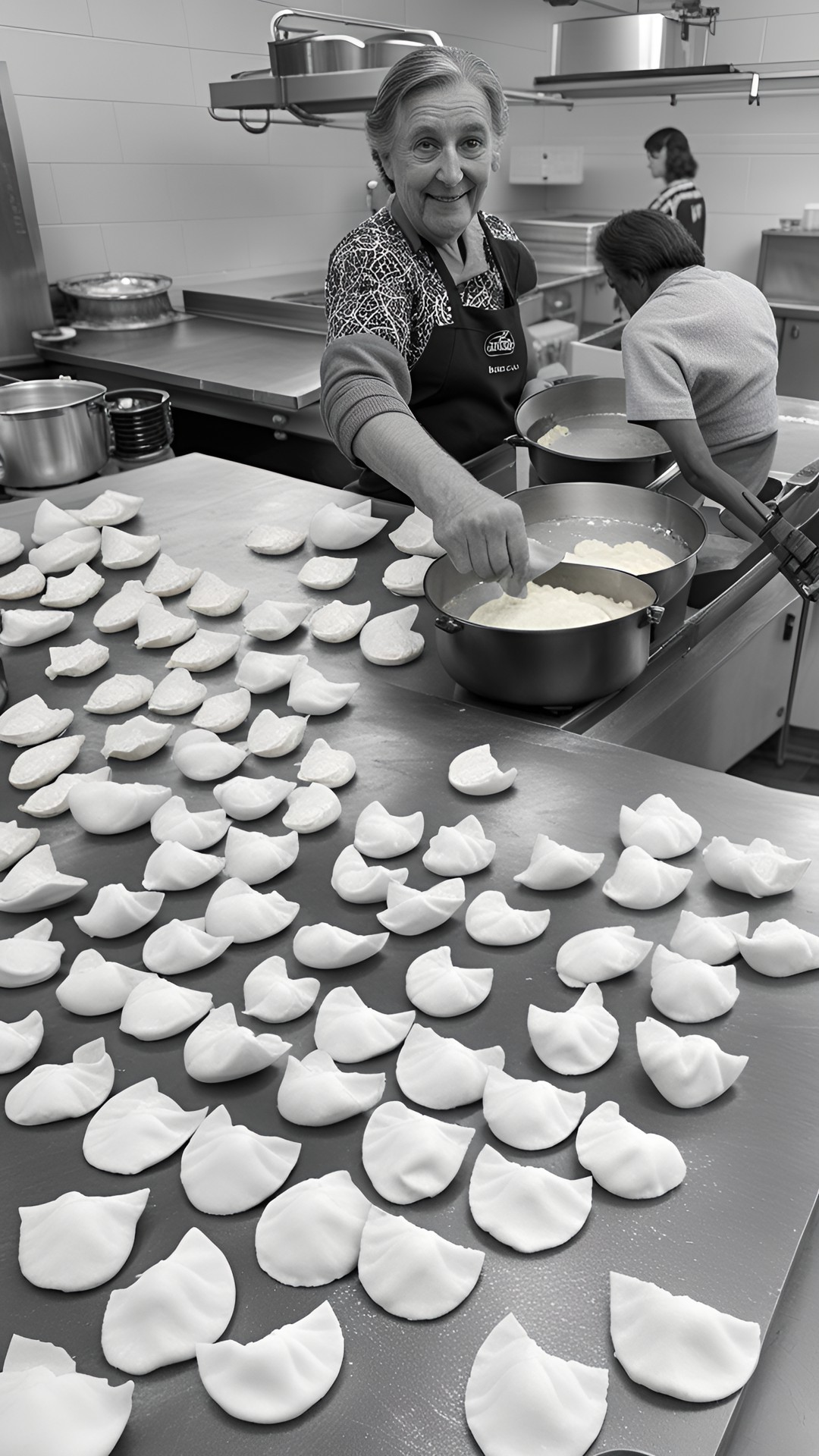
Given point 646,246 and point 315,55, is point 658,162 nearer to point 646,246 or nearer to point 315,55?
point 315,55

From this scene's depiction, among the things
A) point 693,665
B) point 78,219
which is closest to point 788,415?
point 693,665

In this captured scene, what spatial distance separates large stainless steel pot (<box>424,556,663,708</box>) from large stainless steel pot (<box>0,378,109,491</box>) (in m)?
1.46

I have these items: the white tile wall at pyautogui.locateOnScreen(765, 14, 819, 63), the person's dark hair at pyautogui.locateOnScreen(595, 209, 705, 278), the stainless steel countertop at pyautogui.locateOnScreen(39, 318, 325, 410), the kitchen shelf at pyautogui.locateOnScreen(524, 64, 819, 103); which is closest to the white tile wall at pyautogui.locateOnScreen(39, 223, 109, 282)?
the stainless steel countertop at pyautogui.locateOnScreen(39, 318, 325, 410)

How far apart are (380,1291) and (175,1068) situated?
0.27 metres

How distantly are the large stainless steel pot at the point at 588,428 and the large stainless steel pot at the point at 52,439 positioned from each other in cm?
109

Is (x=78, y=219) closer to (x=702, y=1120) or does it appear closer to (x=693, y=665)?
(x=693, y=665)

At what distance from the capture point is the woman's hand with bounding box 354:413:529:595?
4.03 feet

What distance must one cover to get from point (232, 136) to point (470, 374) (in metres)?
2.47

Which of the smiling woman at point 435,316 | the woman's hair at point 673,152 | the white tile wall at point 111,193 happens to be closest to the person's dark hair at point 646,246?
the smiling woman at point 435,316

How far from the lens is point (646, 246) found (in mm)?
2018

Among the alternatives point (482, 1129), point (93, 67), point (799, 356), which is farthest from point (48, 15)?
point (482, 1129)

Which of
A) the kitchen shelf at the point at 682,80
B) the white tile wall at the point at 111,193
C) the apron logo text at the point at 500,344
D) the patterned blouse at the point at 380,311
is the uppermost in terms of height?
the kitchen shelf at the point at 682,80

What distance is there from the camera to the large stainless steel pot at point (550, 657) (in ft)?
3.89

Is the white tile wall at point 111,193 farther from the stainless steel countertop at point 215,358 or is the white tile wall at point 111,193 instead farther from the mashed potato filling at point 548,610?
the mashed potato filling at point 548,610
